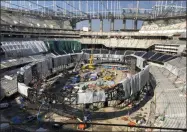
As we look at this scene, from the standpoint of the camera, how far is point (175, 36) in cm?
7100

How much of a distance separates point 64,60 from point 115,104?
85.1 ft

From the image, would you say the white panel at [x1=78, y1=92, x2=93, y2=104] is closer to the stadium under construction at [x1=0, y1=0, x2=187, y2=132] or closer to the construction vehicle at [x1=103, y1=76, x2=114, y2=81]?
the stadium under construction at [x1=0, y1=0, x2=187, y2=132]

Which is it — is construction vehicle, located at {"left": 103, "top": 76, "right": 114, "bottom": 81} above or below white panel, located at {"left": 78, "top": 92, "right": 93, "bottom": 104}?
below

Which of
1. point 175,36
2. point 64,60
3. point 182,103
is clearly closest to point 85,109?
point 182,103

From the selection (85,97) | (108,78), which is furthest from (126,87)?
(108,78)

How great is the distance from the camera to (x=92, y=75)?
164 ft

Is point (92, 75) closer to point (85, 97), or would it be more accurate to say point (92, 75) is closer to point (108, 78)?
point (108, 78)

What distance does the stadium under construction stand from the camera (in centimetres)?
2434

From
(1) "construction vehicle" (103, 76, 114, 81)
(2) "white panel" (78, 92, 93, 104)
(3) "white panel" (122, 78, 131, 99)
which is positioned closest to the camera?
(2) "white panel" (78, 92, 93, 104)

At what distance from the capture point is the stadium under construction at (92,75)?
24.3 meters

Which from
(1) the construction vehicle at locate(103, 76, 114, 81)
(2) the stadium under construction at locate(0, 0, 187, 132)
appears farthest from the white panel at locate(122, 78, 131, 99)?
(1) the construction vehicle at locate(103, 76, 114, 81)

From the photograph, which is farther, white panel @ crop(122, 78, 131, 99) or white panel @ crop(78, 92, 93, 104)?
white panel @ crop(122, 78, 131, 99)

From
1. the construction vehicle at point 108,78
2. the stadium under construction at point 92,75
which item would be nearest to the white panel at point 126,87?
the stadium under construction at point 92,75

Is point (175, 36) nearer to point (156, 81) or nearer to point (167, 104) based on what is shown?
point (156, 81)
